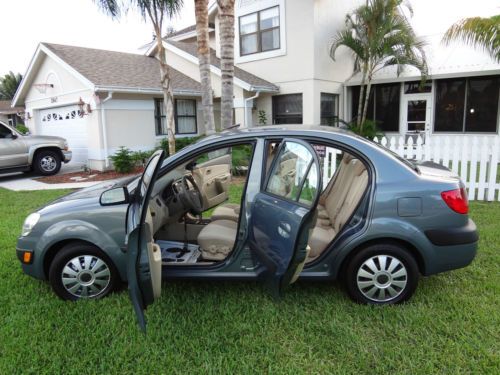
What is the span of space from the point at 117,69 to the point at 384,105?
9817 millimetres

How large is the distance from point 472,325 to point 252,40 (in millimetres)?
13372

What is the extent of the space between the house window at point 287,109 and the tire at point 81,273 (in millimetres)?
11170

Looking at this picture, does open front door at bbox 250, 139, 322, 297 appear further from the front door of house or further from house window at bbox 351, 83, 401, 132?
house window at bbox 351, 83, 401, 132

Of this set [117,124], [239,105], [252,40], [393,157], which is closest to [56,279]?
[393,157]

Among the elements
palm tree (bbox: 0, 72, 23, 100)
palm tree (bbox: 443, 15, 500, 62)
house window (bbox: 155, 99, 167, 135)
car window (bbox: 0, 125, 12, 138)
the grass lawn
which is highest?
palm tree (bbox: 0, 72, 23, 100)

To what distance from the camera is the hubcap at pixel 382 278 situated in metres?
3.08

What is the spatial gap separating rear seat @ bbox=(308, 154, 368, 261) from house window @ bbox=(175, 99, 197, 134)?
429 inches

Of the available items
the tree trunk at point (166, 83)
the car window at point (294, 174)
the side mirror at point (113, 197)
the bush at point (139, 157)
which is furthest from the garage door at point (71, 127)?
the car window at point (294, 174)

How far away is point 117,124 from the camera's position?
12.2 metres

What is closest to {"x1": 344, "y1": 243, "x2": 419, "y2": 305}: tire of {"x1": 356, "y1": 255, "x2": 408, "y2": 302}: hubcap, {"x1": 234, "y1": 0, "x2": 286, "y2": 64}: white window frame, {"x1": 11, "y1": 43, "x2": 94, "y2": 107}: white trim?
{"x1": 356, "y1": 255, "x2": 408, "y2": 302}: hubcap

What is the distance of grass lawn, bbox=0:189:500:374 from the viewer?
2.52 meters

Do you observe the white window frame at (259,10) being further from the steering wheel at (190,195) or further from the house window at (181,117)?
the steering wheel at (190,195)

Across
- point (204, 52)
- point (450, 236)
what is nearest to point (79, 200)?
point (450, 236)

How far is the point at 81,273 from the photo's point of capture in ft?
10.6
